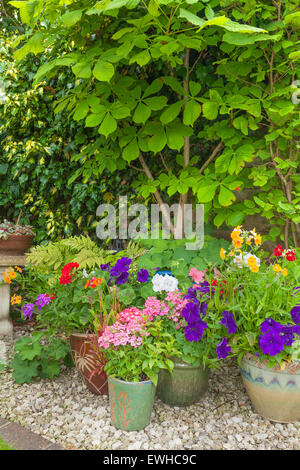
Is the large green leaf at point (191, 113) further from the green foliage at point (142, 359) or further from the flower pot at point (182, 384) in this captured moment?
the flower pot at point (182, 384)

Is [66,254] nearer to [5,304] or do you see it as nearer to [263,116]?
[5,304]

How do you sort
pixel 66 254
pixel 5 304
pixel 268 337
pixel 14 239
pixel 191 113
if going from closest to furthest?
1. pixel 268 337
2. pixel 191 113
3. pixel 66 254
4. pixel 5 304
5. pixel 14 239

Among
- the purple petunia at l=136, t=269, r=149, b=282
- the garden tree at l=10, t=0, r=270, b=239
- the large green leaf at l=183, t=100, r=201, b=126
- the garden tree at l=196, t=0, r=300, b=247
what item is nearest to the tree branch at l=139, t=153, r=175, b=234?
the garden tree at l=10, t=0, r=270, b=239

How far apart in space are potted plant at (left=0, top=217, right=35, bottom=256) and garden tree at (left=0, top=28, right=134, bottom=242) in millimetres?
233

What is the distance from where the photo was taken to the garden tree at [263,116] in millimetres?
2193

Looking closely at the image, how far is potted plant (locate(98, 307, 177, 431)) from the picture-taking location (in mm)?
1753

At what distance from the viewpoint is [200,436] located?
1.77 meters

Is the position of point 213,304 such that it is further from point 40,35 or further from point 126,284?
point 40,35

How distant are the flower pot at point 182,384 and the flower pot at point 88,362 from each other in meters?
0.33

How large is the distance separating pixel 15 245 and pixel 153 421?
6.81ft

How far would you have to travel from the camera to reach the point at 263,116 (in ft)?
7.97

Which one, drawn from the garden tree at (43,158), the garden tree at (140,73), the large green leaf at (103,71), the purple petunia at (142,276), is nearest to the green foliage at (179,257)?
the purple petunia at (142,276)

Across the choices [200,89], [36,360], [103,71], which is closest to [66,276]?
[36,360]

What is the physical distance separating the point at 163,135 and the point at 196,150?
619 mm
